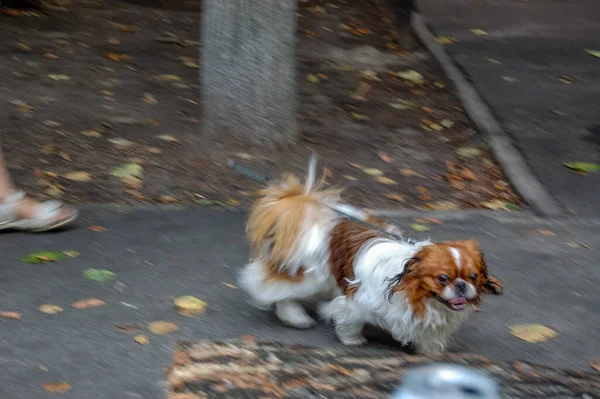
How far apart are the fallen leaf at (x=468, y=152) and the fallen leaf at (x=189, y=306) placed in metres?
3.40

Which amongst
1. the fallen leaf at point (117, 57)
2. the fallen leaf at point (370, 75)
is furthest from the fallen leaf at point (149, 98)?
the fallen leaf at point (370, 75)

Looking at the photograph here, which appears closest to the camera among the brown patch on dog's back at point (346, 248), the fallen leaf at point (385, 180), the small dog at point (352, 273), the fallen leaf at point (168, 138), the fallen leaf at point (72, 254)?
the small dog at point (352, 273)

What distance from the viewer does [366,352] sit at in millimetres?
4559

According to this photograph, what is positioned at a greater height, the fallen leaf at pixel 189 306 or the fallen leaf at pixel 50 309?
the fallen leaf at pixel 189 306

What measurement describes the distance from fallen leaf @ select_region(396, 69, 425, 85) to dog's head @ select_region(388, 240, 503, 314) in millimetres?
5432

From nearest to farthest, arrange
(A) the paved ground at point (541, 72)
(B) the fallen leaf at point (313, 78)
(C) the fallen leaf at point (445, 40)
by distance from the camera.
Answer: (A) the paved ground at point (541, 72) < (B) the fallen leaf at point (313, 78) < (C) the fallen leaf at point (445, 40)

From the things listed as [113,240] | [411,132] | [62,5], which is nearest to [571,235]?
[411,132]

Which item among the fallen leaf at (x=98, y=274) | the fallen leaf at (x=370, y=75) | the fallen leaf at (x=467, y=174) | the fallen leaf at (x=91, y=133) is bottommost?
the fallen leaf at (x=98, y=274)

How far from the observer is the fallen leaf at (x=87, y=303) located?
4.91m

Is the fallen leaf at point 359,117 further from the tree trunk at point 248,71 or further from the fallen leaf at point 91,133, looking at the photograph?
the fallen leaf at point 91,133

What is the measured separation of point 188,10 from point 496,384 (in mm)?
8108

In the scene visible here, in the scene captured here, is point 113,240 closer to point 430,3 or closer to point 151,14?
point 151,14

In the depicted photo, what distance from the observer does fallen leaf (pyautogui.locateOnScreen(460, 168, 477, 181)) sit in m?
7.33

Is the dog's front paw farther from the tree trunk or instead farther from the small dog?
the tree trunk
